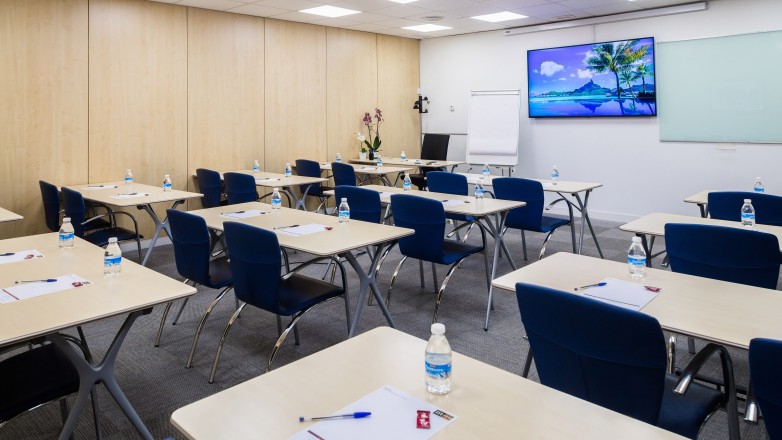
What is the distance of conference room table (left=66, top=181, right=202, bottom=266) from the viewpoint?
4.89 metres

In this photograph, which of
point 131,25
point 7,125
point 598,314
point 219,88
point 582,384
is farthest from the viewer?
point 219,88

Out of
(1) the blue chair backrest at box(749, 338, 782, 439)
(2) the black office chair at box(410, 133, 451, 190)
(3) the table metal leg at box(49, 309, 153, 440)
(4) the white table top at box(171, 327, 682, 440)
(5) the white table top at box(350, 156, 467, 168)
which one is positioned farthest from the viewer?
(2) the black office chair at box(410, 133, 451, 190)

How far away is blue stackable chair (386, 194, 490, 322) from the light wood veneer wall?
3.90 metres

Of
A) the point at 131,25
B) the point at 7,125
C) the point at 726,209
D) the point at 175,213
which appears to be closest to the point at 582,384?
the point at 175,213

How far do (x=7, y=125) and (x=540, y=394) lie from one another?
6023mm

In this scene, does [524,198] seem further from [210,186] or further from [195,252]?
[210,186]

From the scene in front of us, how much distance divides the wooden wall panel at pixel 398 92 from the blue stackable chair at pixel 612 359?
797 cm

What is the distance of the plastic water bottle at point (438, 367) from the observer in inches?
57.0

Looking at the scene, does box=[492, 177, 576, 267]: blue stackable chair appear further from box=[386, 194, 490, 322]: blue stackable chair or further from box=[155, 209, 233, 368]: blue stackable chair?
box=[155, 209, 233, 368]: blue stackable chair

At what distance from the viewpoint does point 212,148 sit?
720 cm

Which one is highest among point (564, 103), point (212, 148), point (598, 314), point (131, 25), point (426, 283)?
point (131, 25)

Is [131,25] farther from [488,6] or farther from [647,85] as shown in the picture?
[647,85]

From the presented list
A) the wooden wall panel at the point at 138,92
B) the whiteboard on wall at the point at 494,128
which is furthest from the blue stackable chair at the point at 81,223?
the whiteboard on wall at the point at 494,128

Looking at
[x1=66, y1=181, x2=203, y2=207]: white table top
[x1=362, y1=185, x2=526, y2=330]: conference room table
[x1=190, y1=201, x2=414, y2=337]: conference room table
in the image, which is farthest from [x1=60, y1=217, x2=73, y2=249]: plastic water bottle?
[x1=362, y1=185, x2=526, y2=330]: conference room table
